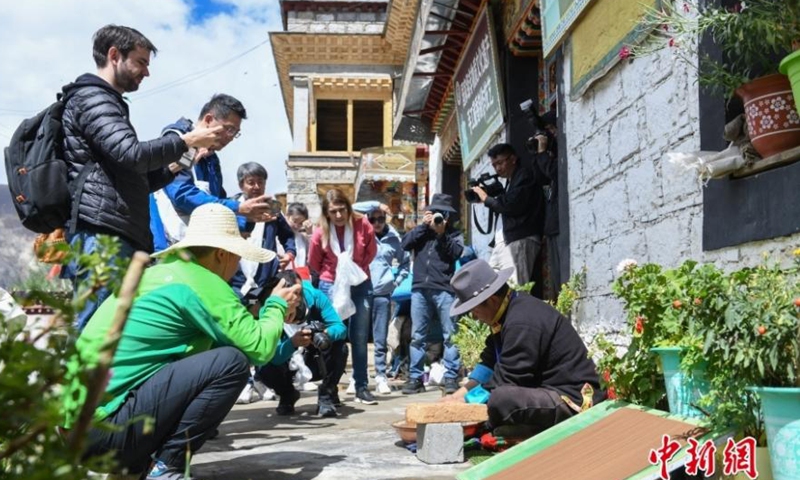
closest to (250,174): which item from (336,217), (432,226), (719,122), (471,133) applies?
(336,217)

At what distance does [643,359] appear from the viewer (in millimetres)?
3432

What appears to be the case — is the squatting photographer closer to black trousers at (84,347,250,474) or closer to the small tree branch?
black trousers at (84,347,250,474)

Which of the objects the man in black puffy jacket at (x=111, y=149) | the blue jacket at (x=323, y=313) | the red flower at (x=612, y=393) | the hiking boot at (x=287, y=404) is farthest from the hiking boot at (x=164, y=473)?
the hiking boot at (x=287, y=404)

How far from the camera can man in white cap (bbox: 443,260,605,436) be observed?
13.3 feet

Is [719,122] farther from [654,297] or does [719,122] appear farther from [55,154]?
[55,154]

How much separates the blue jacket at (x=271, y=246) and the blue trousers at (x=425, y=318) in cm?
176

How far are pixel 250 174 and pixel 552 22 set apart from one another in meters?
2.70

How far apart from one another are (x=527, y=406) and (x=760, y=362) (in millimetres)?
1738

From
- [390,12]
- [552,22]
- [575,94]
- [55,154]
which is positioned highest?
[390,12]

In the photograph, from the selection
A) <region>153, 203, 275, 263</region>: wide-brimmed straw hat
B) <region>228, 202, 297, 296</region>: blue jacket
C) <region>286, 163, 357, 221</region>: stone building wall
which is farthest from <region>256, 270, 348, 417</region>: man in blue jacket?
<region>286, 163, 357, 221</region>: stone building wall

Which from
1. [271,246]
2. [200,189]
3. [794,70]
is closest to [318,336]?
[271,246]

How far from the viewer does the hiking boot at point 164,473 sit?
327 centimetres

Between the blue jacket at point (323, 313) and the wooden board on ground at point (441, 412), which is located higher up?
the blue jacket at point (323, 313)

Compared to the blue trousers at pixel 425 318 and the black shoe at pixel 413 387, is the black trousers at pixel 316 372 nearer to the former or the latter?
the blue trousers at pixel 425 318
